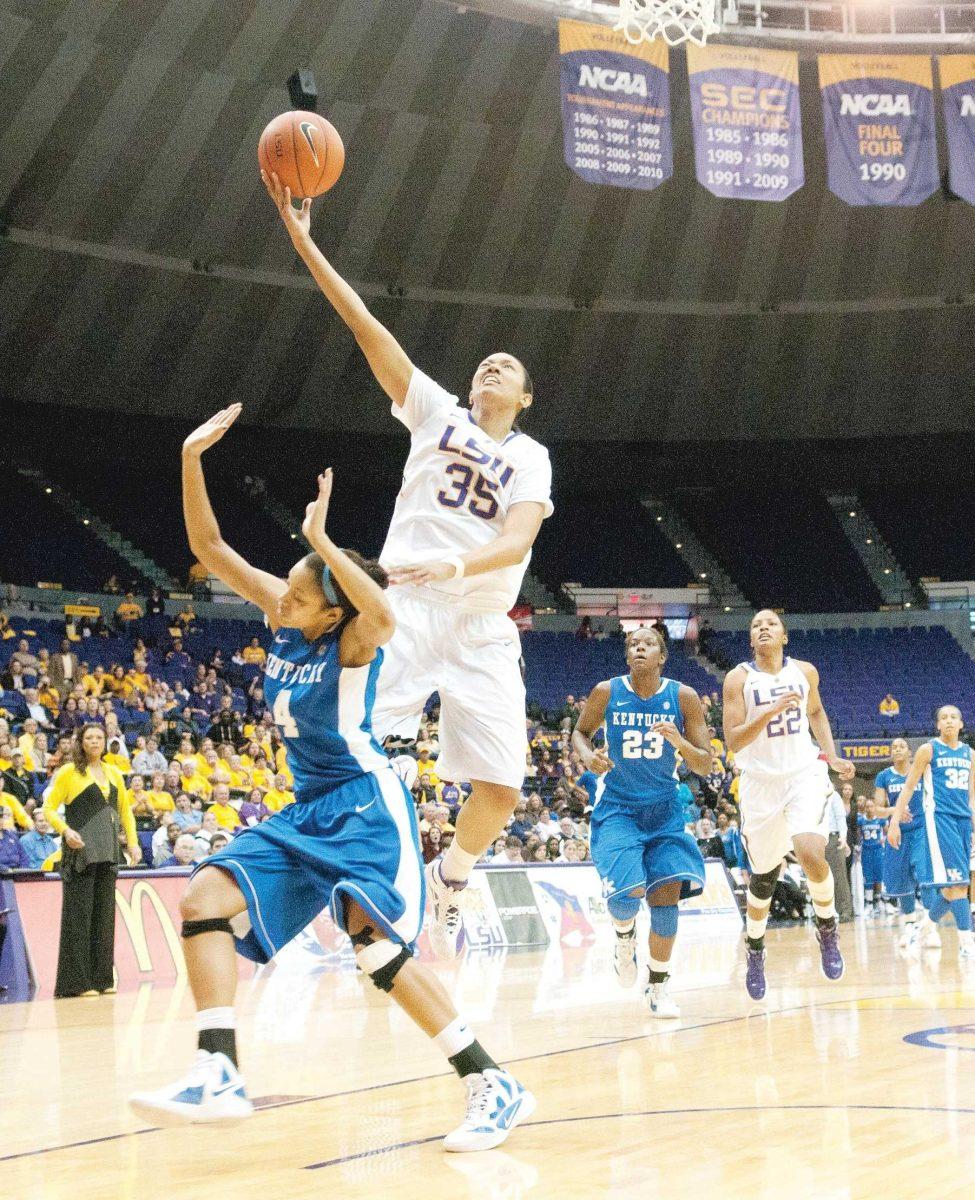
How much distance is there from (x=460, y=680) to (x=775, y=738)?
3.65 metres

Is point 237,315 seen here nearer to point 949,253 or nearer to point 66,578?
point 66,578

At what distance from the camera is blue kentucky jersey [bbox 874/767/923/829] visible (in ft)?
43.7

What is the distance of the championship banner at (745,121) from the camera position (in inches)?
741

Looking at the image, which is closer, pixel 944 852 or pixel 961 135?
pixel 944 852

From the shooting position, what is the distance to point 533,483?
5660 mm

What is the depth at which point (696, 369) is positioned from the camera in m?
29.0

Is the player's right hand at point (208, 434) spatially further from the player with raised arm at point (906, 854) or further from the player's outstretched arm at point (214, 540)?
the player with raised arm at point (906, 854)

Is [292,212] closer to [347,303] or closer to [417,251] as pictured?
[347,303]

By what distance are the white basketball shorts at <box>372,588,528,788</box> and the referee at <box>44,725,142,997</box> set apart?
18.4 feet

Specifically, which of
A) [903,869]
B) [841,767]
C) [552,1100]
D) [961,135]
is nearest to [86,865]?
[841,767]

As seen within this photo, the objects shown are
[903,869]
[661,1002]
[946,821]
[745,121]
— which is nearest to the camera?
[661,1002]

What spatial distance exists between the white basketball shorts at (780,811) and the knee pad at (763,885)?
4 cm

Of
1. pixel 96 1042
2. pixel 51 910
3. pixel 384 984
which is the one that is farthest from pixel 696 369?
pixel 384 984

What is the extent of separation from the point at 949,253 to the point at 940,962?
18.4 metres
